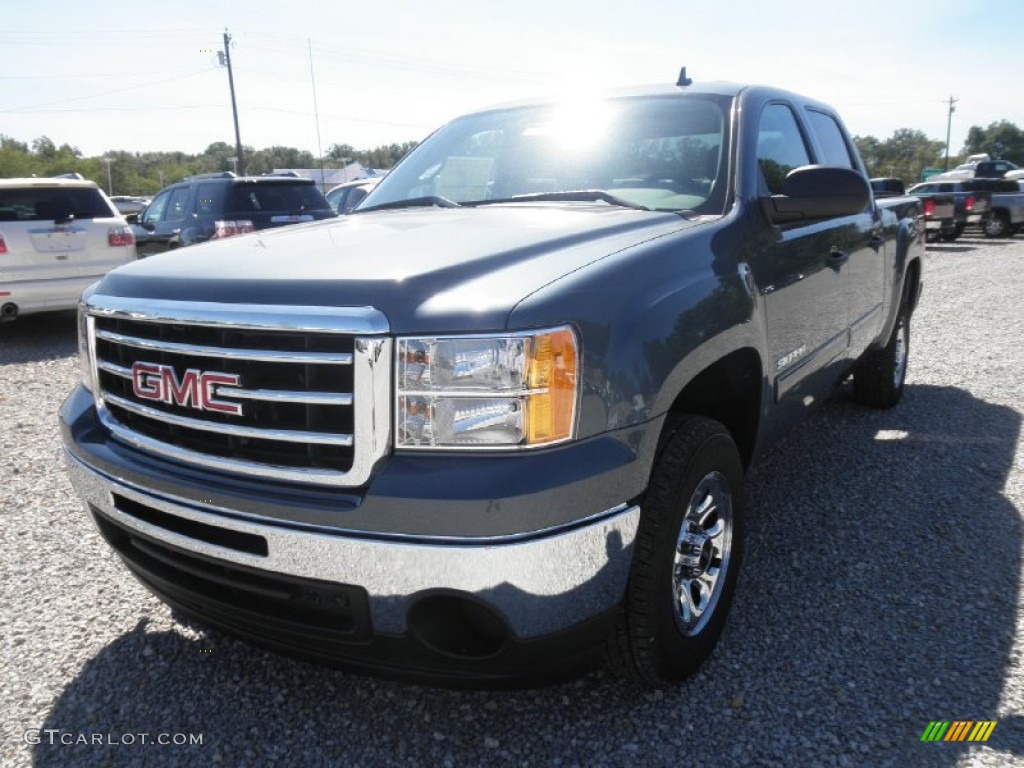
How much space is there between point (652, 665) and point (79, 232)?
26.7 feet

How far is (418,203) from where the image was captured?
3.39 metres

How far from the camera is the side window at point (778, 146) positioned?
3180 millimetres

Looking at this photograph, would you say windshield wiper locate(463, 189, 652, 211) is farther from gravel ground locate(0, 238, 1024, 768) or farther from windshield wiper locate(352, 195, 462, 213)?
gravel ground locate(0, 238, 1024, 768)

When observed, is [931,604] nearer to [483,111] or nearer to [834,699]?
[834,699]

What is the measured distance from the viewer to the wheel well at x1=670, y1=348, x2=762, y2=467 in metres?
2.55

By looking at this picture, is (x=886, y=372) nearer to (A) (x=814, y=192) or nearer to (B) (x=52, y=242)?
(A) (x=814, y=192)

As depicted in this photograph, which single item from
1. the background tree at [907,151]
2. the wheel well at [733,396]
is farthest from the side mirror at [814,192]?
the background tree at [907,151]

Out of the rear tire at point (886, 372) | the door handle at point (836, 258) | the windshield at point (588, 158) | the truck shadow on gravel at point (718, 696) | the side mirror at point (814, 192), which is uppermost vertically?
the windshield at point (588, 158)

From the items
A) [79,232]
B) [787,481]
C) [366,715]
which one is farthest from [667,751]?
[79,232]

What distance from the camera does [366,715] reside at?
2.36m

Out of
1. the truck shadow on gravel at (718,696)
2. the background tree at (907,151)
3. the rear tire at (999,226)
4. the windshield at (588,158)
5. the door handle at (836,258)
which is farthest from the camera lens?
the background tree at (907,151)

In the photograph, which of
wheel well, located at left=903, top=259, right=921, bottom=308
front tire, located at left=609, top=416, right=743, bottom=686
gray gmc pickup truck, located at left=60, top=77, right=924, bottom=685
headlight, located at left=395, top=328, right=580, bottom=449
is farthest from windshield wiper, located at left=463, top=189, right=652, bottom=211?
wheel well, located at left=903, top=259, right=921, bottom=308

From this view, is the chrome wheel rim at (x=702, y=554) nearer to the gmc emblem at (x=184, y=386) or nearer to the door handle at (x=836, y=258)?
the gmc emblem at (x=184, y=386)

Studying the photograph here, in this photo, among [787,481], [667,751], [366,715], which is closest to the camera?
[667,751]
